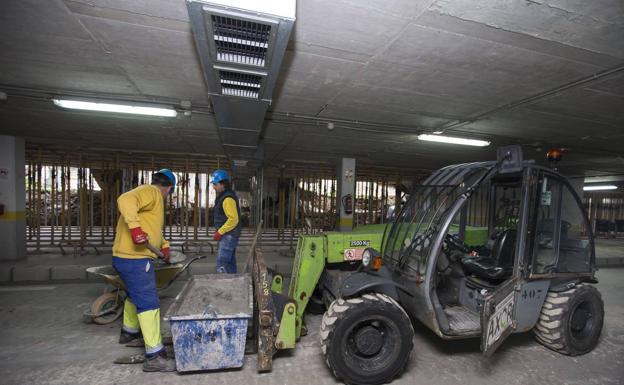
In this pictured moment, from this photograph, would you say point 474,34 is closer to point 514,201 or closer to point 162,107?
point 514,201

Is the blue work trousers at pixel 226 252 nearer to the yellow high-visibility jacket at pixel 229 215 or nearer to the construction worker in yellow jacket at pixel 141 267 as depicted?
the yellow high-visibility jacket at pixel 229 215

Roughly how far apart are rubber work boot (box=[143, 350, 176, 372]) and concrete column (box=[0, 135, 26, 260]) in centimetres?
646

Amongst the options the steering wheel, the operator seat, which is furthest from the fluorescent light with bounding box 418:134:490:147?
the operator seat

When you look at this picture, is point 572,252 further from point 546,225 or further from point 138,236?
point 138,236

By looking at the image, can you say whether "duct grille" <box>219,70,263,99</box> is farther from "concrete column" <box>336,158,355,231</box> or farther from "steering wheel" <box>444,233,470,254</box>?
"concrete column" <box>336,158,355,231</box>

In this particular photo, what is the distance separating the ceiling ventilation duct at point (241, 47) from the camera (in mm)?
1952

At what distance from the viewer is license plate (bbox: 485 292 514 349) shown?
9.42 ft

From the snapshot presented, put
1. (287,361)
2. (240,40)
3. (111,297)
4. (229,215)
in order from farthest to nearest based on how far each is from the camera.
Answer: (229,215)
(111,297)
(287,361)
(240,40)

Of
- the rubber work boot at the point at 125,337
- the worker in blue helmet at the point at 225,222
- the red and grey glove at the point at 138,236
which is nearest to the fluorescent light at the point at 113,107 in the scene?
the worker in blue helmet at the point at 225,222

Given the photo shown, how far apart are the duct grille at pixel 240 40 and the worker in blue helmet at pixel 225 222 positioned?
2.74 metres

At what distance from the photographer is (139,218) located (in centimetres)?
319

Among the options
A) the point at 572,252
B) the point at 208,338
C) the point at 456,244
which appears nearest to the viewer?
the point at 208,338

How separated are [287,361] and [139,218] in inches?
87.9

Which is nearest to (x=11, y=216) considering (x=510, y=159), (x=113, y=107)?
(x=113, y=107)
